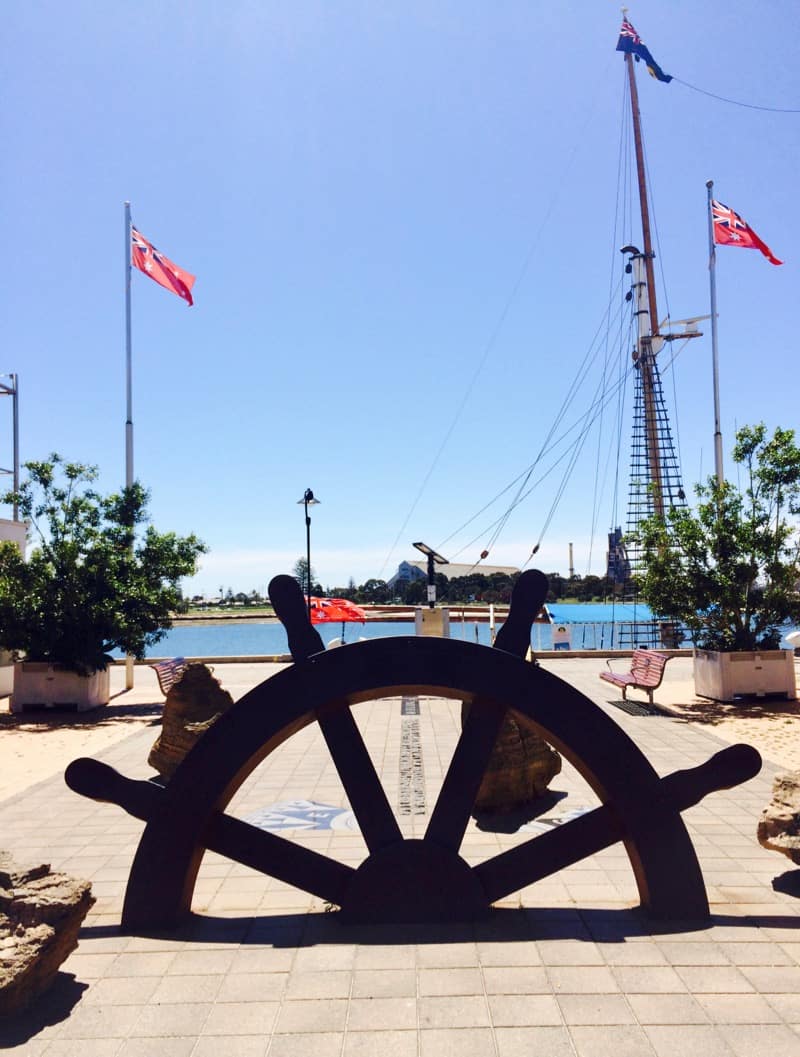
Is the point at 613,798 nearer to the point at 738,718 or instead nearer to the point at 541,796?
the point at 541,796

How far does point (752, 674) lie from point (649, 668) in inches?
88.1

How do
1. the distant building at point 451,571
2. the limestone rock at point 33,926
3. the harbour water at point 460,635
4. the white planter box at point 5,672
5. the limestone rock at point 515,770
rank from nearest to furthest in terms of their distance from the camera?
the limestone rock at point 33,926 < the limestone rock at point 515,770 < the white planter box at point 5,672 < the harbour water at point 460,635 < the distant building at point 451,571

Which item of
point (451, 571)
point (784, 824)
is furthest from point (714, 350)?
point (451, 571)

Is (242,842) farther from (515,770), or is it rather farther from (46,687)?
(46,687)

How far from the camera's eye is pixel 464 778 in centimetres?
408

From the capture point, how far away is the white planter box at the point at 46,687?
13.8m

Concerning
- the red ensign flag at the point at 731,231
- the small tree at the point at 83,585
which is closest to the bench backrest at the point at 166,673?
the small tree at the point at 83,585

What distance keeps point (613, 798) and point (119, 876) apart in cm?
366

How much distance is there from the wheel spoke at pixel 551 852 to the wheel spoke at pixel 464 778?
303 mm

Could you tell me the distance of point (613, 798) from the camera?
13.2 feet

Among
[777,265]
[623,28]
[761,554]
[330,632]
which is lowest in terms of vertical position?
[330,632]

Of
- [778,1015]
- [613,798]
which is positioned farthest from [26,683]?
[778,1015]

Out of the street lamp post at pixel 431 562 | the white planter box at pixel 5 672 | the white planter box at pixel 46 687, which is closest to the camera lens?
the white planter box at pixel 46 687

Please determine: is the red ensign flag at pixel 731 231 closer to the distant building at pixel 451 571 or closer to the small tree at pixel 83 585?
the small tree at pixel 83 585
